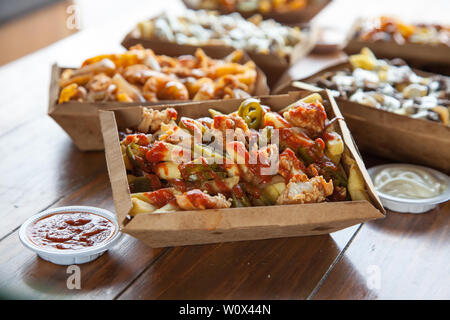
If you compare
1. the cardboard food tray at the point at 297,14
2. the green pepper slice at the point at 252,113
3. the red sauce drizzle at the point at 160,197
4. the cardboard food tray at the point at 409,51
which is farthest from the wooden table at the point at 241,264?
the cardboard food tray at the point at 297,14

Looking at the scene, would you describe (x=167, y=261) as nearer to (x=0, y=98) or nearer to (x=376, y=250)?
(x=376, y=250)

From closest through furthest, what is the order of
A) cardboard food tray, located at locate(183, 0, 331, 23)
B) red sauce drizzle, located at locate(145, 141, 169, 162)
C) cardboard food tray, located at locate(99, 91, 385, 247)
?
cardboard food tray, located at locate(99, 91, 385, 247), red sauce drizzle, located at locate(145, 141, 169, 162), cardboard food tray, located at locate(183, 0, 331, 23)

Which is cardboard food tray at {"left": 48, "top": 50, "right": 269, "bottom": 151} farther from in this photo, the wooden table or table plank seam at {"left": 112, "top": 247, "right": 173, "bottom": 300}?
table plank seam at {"left": 112, "top": 247, "right": 173, "bottom": 300}

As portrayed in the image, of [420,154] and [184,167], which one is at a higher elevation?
[184,167]

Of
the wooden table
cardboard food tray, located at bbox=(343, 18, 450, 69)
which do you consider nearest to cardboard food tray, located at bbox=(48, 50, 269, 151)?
the wooden table

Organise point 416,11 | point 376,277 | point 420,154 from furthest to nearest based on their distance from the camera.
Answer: point 416,11, point 420,154, point 376,277

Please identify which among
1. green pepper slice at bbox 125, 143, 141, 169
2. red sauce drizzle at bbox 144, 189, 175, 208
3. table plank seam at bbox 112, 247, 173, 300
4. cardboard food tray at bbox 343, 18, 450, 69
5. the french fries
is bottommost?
table plank seam at bbox 112, 247, 173, 300

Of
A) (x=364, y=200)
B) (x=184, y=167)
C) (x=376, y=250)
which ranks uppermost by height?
(x=184, y=167)
